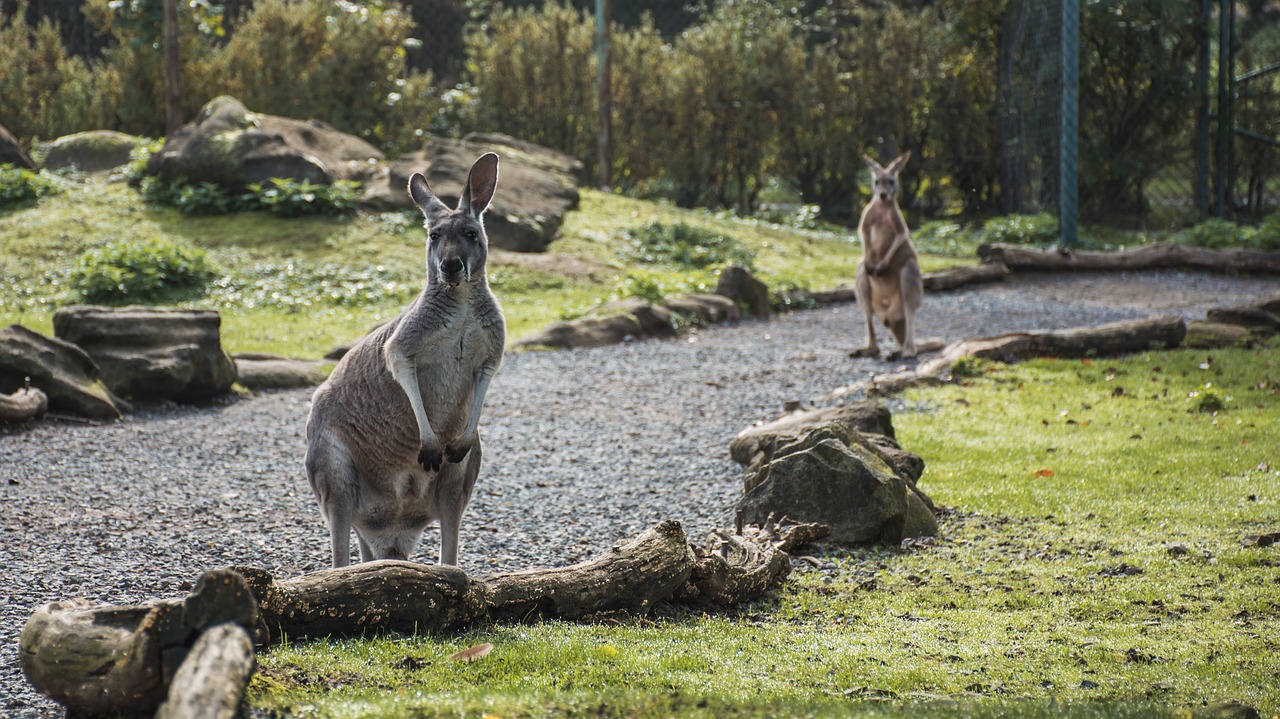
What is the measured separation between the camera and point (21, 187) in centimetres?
1407

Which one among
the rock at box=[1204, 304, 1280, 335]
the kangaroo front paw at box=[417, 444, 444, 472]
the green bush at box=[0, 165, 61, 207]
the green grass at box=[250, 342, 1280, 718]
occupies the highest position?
the green bush at box=[0, 165, 61, 207]

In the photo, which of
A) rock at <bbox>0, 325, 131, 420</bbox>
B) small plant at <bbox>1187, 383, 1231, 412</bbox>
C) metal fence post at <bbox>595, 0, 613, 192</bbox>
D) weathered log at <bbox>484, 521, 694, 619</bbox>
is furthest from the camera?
metal fence post at <bbox>595, 0, 613, 192</bbox>

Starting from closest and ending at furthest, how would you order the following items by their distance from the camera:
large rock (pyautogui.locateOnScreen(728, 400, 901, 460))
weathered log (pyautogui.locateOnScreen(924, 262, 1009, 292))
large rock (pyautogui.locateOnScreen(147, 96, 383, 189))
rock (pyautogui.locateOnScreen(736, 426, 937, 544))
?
rock (pyautogui.locateOnScreen(736, 426, 937, 544)) < large rock (pyautogui.locateOnScreen(728, 400, 901, 460)) < weathered log (pyautogui.locateOnScreen(924, 262, 1009, 292)) < large rock (pyautogui.locateOnScreen(147, 96, 383, 189))

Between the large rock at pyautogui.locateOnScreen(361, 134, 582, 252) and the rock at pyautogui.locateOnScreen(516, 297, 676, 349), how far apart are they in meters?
2.62

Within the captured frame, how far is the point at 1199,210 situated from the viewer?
1666cm

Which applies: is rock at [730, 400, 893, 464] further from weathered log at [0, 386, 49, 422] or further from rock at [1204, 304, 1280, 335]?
rock at [1204, 304, 1280, 335]

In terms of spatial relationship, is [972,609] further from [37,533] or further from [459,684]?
[37,533]

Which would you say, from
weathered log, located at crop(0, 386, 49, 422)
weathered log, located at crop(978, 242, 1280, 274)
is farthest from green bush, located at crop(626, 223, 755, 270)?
weathered log, located at crop(0, 386, 49, 422)

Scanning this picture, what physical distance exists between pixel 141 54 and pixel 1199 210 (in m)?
14.8

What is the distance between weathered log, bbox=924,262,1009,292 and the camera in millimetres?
13297

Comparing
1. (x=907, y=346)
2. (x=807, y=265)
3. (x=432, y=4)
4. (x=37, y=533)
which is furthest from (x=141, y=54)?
(x=37, y=533)

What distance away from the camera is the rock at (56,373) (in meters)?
7.58

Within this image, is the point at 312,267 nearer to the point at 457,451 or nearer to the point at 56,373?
the point at 56,373

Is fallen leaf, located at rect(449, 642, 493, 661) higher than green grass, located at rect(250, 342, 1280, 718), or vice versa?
fallen leaf, located at rect(449, 642, 493, 661)
